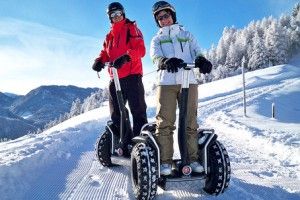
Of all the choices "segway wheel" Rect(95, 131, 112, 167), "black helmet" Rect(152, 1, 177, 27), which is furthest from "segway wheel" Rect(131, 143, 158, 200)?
"segway wheel" Rect(95, 131, 112, 167)

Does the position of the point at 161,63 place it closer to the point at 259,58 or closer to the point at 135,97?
the point at 135,97

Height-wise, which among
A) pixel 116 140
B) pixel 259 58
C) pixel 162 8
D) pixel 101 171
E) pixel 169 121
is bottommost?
pixel 101 171

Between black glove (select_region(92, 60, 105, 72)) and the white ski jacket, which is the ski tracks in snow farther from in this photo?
black glove (select_region(92, 60, 105, 72))

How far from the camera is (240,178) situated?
19.9 ft

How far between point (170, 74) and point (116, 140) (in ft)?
6.20

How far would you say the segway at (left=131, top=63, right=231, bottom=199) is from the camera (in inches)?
179

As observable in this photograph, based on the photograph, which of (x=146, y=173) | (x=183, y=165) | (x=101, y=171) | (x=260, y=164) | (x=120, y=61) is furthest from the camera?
(x=260, y=164)

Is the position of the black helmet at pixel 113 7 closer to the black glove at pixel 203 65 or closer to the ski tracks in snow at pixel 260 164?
the black glove at pixel 203 65

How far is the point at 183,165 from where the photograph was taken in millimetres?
4742

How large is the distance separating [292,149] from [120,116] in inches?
187

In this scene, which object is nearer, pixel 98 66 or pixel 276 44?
pixel 98 66

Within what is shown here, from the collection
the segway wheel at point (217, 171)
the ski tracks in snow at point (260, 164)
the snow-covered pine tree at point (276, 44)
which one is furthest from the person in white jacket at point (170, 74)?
the snow-covered pine tree at point (276, 44)

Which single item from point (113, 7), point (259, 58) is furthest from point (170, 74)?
point (259, 58)

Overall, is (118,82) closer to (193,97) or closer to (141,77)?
(141,77)
